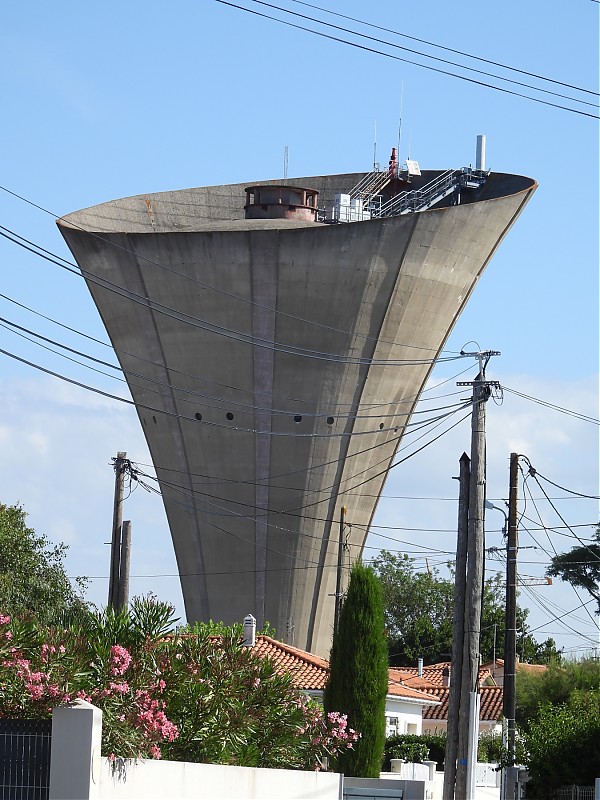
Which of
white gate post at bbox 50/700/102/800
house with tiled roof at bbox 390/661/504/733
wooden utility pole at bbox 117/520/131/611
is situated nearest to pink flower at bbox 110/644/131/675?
white gate post at bbox 50/700/102/800

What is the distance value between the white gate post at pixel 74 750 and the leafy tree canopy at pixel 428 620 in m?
65.8

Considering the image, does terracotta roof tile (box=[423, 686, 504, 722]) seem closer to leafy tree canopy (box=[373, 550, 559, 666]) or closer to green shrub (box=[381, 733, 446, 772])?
green shrub (box=[381, 733, 446, 772])

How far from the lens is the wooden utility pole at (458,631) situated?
2197 cm

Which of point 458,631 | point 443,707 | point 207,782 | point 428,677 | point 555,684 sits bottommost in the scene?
point 443,707

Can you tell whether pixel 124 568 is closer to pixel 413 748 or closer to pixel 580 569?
pixel 413 748

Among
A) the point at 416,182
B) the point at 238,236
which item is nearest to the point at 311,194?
the point at 416,182

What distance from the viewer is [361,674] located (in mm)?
24125

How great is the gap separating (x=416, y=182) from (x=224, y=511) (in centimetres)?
1302

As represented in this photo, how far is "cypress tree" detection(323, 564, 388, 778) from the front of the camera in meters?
24.1

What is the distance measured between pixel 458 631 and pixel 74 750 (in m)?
11.2

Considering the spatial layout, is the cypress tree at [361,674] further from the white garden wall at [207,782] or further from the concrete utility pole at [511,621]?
the white garden wall at [207,782]

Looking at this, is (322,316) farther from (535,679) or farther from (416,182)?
(535,679)

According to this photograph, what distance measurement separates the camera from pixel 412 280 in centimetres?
3716

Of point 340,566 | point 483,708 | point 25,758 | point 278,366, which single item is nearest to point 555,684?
point 483,708
